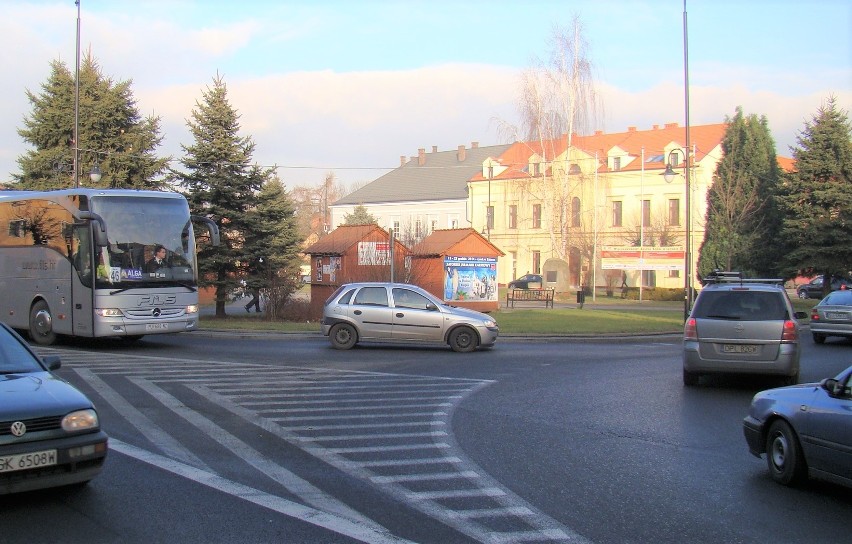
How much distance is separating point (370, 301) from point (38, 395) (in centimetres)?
1348

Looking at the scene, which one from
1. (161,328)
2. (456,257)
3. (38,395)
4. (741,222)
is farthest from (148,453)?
(741,222)

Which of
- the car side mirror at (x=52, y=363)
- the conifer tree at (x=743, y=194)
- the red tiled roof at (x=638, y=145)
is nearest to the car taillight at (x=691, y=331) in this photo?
the car side mirror at (x=52, y=363)

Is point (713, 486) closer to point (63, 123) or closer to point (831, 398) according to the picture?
point (831, 398)

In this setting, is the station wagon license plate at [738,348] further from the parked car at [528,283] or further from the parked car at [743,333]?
the parked car at [528,283]

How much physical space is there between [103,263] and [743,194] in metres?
42.5

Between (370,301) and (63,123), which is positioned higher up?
(63,123)

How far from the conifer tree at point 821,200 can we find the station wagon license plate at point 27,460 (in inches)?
1730

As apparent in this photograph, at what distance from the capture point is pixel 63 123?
3975cm

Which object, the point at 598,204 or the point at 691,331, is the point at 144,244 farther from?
the point at 598,204

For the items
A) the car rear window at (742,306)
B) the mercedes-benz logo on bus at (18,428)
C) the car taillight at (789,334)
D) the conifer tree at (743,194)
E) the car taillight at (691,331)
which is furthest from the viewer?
the conifer tree at (743,194)

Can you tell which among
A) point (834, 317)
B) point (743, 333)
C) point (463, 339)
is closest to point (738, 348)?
point (743, 333)

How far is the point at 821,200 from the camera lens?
4347 cm

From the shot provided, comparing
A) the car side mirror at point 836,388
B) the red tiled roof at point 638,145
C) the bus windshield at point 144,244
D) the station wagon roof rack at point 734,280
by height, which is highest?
the red tiled roof at point 638,145

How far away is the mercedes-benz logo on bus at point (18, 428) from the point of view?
233 inches
